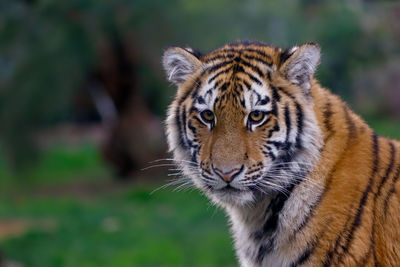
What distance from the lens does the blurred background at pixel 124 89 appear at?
902 centimetres

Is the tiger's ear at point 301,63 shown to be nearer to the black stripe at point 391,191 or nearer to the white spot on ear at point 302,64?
the white spot on ear at point 302,64

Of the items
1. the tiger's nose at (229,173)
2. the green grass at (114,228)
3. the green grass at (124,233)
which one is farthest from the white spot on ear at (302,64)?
Result: the green grass at (124,233)

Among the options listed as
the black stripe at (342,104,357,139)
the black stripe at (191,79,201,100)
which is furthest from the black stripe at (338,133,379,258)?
the black stripe at (191,79,201,100)

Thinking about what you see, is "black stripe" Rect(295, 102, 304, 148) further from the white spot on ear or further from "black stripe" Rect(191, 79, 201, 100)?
"black stripe" Rect(191, 79, 201, 100)

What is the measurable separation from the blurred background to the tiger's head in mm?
4694

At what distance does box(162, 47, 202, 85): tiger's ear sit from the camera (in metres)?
3.49

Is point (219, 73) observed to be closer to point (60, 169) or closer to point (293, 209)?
point (293, 209)

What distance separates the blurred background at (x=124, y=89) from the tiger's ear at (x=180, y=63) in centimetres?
453

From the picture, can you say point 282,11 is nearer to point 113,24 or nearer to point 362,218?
point 113,24

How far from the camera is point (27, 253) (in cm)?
867

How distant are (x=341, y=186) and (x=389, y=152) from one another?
34cm

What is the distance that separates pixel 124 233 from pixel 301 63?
21.3ft

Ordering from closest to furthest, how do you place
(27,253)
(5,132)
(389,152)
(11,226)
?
(389,152) → (27,253) → (11,226) → (5,132)

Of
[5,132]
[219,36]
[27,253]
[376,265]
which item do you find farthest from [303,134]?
[5,132]
